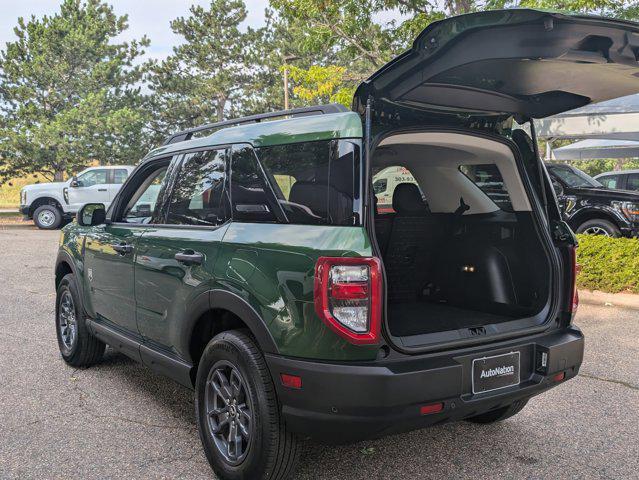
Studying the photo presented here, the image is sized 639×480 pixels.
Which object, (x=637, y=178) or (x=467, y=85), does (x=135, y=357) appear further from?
(x=637, y=178)

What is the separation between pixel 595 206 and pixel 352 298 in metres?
9.82

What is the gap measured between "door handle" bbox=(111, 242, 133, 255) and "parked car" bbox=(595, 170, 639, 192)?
10811 mm

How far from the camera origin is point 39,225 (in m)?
19.2

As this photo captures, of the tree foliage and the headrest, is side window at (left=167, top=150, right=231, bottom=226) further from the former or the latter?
the tree foliage

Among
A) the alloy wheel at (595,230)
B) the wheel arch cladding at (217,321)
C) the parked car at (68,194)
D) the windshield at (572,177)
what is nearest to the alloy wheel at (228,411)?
the wheel arch cladding at (217,321)

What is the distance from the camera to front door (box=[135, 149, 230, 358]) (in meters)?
3.19

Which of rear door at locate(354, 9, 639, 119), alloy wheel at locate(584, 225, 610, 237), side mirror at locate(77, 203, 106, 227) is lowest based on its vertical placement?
alloy wheel at locate(584, 225, 610, 237)

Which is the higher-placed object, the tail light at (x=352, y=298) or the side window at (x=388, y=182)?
the side window at (x=388, y=182)

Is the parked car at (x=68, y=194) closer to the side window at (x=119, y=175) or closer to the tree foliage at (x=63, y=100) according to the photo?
the side window at (x=119, y=175)

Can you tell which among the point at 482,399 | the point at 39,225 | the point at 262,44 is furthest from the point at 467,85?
the point at 262,44

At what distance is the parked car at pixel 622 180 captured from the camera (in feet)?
39.5

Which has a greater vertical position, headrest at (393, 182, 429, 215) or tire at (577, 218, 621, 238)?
headrest at (393, 182, 429, 215)

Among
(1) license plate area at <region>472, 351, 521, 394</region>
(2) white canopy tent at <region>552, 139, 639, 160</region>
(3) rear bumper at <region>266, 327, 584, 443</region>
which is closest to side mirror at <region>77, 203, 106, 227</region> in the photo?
(3) rear bumper at <region>266, 327, 584, 443</region>

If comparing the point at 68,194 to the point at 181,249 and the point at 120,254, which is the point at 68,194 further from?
the point at 181,249
